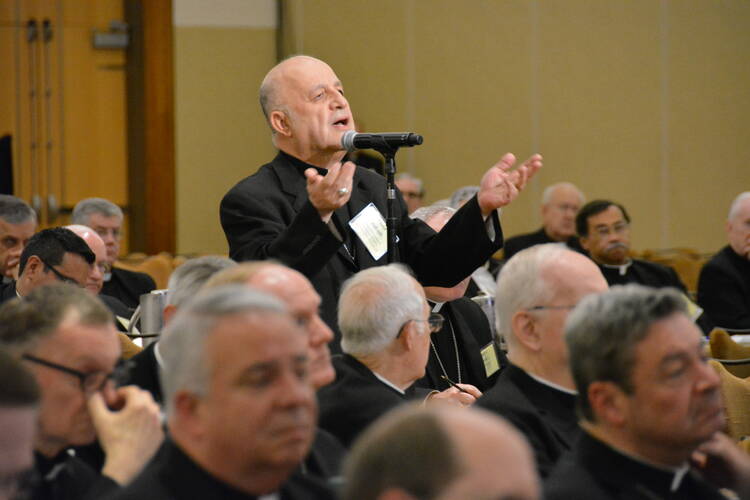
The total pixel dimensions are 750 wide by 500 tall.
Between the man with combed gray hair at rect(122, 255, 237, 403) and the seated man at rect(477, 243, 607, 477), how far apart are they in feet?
2.36

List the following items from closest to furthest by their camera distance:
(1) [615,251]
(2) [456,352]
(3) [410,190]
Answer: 1. (2) [456,352]
2. (1) [615,251]
3. (3) [410,190]

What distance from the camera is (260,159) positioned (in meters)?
10.1

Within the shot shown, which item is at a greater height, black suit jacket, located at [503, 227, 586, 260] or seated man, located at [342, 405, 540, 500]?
seated man, located at [342, 405, 540, 500]

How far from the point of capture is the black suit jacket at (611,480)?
196cm

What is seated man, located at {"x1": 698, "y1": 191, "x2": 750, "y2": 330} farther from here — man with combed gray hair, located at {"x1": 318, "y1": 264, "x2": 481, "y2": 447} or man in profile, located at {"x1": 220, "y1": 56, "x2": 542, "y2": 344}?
man with combed gray hair, located at {"x1": 318, "y1": 264, "x2": 481, "y2": 447}

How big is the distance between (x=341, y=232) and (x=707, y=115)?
8022 millimetres

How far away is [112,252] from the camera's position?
6691 mm

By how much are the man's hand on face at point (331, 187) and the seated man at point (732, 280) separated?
4.21 metres

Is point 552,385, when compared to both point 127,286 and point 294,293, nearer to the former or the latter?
point 294,293

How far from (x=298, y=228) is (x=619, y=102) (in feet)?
25.9

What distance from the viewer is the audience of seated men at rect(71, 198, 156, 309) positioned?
6387 mm

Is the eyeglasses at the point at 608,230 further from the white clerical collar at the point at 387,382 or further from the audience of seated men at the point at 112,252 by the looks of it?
the white clerical collar at the point at 387,382

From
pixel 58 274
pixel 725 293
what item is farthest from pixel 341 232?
pixel 725 293

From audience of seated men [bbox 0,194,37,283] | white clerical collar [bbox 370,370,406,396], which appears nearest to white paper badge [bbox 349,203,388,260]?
white clerical collar [bbox 370,370,406,396]
